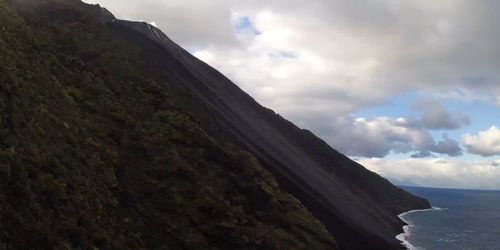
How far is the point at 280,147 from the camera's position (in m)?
92.7

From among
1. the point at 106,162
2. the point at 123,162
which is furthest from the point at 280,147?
the point at 106,162

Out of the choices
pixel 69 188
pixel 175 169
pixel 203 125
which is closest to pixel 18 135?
pixel 69 188

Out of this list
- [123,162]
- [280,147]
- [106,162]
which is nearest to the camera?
[106,162]

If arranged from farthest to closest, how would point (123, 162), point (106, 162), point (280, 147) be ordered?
point (280, 147), point (123, 162), point (106, 162)

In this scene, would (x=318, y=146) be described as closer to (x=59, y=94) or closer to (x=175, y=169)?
(x=175, y=169)

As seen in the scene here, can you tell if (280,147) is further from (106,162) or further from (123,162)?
(106,162)

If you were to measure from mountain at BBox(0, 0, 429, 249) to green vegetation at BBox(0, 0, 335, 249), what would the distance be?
0.12 metres

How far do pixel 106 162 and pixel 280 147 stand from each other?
55.9 m

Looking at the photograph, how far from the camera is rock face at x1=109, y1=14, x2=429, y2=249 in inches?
2886

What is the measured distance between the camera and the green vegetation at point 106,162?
27.4 m

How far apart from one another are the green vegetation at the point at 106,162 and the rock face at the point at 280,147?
966cm

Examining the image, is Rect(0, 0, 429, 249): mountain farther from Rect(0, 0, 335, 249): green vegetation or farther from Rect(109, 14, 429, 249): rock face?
Rect(109, 14, 429, 249): rock face

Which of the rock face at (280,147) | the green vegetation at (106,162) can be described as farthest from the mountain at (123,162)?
the rock face at (280,147)

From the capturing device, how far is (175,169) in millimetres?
46438
